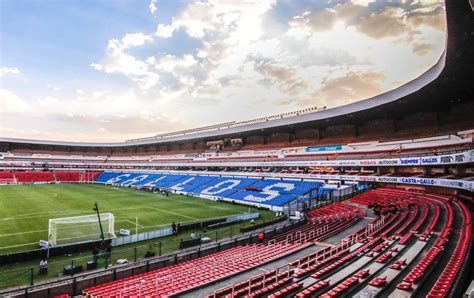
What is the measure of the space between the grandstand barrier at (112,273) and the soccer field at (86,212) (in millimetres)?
7810

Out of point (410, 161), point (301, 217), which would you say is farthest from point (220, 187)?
point (410, 161)

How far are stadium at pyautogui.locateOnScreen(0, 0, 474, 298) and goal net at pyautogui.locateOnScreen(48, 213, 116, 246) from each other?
10 centimetres

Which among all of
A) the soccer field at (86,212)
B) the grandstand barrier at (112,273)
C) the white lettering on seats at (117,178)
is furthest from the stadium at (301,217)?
the white lettering on seats at (117,178)

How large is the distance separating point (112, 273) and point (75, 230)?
27.0 feet

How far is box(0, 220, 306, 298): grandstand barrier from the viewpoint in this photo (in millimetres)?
12172

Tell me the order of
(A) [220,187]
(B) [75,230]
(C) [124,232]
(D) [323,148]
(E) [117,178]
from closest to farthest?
1. (B) [75,230]
2. (C) [124,232]
3. (D) [323,148]
4. (A) [220,187]
5. (E) [117,178]

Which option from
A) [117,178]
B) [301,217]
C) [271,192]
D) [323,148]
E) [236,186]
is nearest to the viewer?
[301,217]

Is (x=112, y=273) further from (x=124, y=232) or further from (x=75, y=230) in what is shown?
(x=75, y=230)

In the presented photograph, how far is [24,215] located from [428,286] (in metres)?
32.0

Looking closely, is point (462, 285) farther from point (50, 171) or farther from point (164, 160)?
point (50, 171)

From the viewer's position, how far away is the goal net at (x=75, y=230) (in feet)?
63.5

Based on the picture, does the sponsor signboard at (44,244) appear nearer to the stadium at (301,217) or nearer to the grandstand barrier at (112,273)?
the stadium at (301,217)

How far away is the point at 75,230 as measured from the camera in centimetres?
2050

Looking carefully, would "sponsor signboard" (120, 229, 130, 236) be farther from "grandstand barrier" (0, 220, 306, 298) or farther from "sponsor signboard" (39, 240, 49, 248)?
"grandstand barrier" (0, 220, 306, 298)
